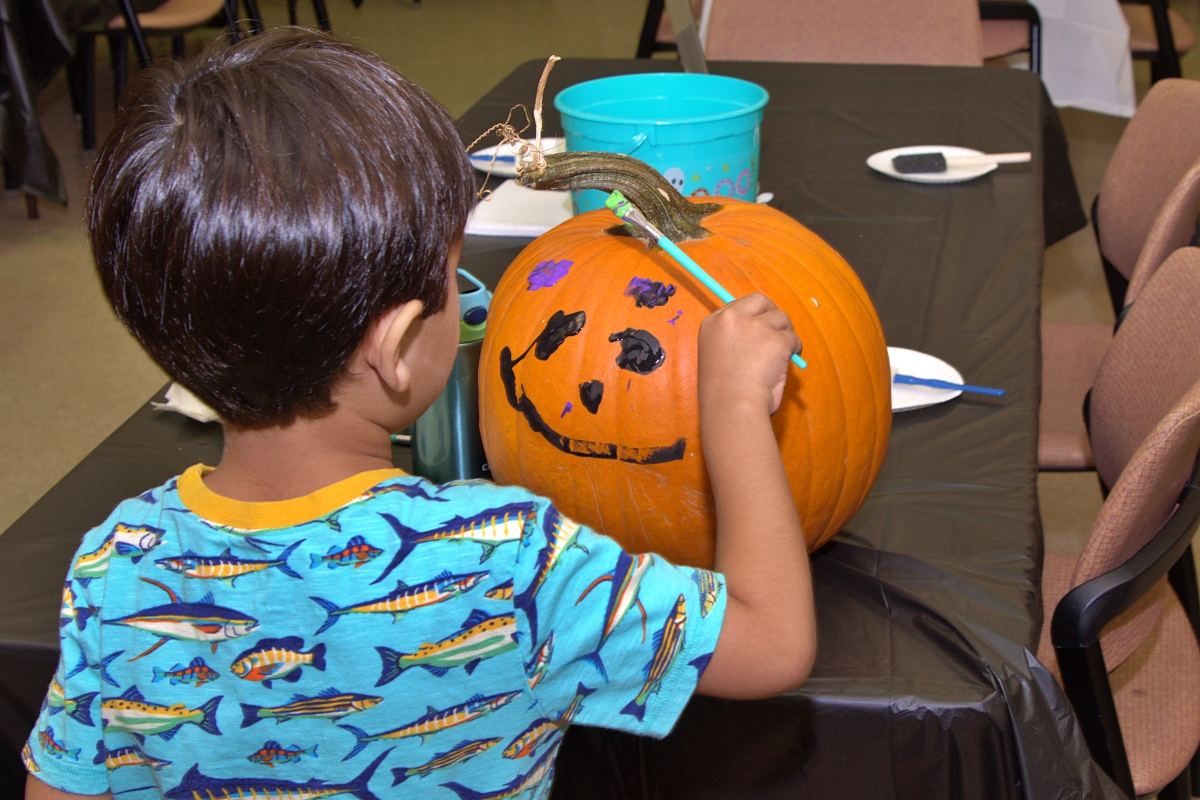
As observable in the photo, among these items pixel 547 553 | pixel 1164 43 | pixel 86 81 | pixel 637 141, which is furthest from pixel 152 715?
pixel 86 81

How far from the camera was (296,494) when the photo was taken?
0.58 meters

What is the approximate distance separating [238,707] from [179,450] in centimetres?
41

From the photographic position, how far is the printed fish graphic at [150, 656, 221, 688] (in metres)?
0.57

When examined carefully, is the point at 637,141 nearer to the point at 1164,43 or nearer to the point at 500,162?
the point at 500,162

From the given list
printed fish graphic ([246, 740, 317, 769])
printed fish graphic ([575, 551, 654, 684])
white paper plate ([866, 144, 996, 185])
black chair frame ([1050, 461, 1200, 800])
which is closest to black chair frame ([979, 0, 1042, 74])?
white paper plate ([866, 144, 996, 185])

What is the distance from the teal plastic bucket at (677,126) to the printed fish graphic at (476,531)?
1.65 feet

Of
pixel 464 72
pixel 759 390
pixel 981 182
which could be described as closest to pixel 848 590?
pixel 759 390

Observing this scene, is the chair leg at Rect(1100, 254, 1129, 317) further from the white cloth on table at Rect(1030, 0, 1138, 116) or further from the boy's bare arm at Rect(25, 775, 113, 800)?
the boy's bare arm at Rect(25, 775, 113, 800)

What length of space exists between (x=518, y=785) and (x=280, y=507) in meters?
0.23

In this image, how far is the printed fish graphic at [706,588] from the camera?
57cm

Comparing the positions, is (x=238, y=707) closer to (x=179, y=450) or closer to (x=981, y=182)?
(x=179, y=450)

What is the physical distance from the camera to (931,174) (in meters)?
1.41

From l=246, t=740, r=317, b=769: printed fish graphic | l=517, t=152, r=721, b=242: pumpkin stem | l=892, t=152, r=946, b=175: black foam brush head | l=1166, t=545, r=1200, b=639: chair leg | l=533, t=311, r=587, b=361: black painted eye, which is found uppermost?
l=517, t=152, r=721, b=242: pumpkin stem

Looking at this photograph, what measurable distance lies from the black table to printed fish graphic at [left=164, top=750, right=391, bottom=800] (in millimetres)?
181
